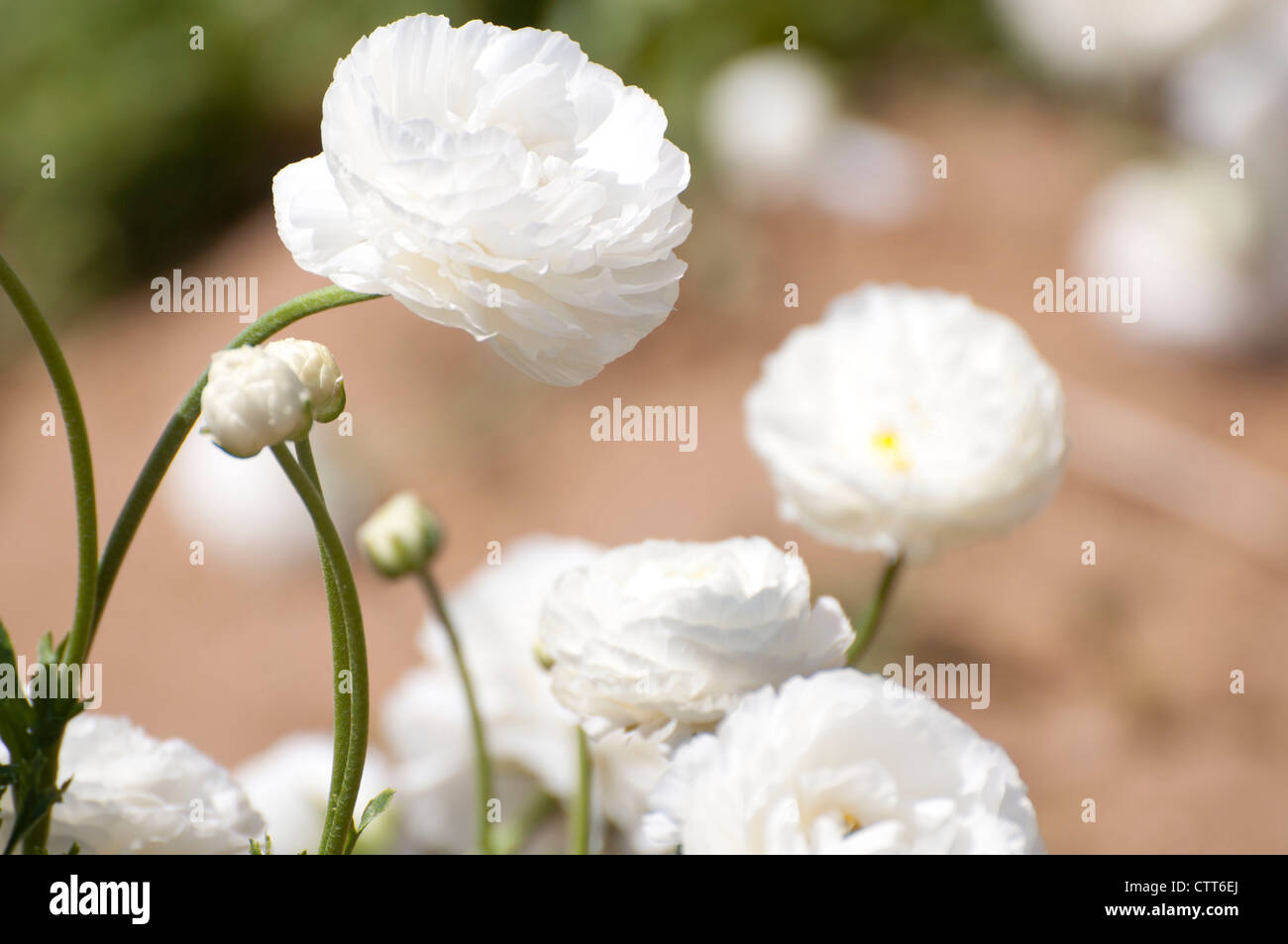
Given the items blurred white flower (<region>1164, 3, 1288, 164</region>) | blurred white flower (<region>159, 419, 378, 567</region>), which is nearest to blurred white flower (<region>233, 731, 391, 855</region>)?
blurred white flower (<region>159, 419, 378, 567</region>)

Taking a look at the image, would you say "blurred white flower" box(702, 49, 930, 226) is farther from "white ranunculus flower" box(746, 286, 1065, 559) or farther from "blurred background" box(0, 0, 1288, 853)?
"white ranunculus flower" box(746, 286, 1065, 559)

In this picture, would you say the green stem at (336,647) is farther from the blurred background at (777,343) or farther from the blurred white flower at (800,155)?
the blurred white flower at (800,155)

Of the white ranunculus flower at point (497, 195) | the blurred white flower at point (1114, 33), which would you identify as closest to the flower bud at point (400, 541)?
the white ranunculus flower at point (497, 195)

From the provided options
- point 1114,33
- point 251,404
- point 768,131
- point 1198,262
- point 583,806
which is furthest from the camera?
point 1114,33

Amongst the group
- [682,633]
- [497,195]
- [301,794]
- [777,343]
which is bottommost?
[301,794]

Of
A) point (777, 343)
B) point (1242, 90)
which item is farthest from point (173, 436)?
point (1242, 90)

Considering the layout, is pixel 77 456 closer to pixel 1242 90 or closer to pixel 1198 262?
pixel 1198 262
